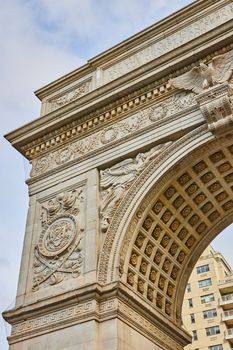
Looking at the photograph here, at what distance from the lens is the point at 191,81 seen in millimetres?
13594

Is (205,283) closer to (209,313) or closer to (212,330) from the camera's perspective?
(209,313)

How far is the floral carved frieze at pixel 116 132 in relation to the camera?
1368 cm

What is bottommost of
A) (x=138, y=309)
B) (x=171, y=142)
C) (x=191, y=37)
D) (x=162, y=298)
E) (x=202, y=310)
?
(x=138, y=309)

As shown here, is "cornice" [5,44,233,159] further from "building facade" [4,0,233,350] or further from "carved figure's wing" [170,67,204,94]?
"carved figure's wing" [170,67,204,94]

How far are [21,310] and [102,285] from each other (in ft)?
8.19

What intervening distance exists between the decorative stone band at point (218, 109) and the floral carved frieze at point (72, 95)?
5.50 metres

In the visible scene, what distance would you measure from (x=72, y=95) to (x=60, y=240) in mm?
6088

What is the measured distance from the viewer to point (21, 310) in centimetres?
1251

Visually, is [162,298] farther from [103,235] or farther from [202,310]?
[202,310]

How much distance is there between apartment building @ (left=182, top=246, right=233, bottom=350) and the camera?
3966 centimetres

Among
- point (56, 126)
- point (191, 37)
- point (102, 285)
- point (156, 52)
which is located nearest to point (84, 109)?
point (56, 126)

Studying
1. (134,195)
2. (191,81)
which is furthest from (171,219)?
(191,81)

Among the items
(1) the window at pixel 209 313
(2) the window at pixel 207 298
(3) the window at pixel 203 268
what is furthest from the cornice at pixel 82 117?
(3) the window at pixel 203 268

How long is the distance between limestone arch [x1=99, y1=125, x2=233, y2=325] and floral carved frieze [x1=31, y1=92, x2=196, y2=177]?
1.24m
